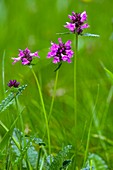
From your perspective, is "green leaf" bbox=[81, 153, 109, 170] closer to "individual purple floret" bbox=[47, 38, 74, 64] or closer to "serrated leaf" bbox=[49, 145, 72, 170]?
"serrated leaf" bbox=[49, 145, 72, 170]

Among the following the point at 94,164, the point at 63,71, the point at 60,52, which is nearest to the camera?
the point at 60,52

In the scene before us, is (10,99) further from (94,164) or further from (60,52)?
(94,164)

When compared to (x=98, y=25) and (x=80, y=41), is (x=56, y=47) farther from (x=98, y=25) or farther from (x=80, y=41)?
(x=98, y=25)

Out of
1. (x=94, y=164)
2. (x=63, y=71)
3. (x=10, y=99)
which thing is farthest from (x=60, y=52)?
(x=63, y=71)

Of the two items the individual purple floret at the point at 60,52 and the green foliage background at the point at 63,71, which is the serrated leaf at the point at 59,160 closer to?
the green foliage background at the point at 63,71

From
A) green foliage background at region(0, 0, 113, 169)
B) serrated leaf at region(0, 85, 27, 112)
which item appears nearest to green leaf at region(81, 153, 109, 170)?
green foliage background at region(0, 0, 113, 169)

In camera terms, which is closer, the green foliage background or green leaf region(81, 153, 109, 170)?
green leaf region(81, 153, 109, 170)

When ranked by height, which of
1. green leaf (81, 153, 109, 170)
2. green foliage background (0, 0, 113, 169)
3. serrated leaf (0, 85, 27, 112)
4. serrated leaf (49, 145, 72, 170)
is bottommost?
serrated leaf (49, 145, 72, 170)

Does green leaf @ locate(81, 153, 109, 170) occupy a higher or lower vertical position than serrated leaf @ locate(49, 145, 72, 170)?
higher

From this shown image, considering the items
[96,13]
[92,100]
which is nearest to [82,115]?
[92,100]

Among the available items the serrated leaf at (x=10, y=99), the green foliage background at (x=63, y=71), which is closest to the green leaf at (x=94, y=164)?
the green foliage background at (x=63, y=71)
